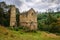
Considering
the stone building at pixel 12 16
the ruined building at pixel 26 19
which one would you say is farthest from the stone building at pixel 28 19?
the stone building at pixel 12 16

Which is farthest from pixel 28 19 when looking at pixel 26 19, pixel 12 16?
pixel 12 16

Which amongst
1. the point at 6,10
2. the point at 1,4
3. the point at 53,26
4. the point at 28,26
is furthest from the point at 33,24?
the point at 1,4

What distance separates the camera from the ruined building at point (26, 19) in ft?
158

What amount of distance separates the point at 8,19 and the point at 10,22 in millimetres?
2107

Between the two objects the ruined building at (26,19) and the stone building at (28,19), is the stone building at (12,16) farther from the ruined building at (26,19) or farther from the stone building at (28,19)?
the stone building at (28,19)

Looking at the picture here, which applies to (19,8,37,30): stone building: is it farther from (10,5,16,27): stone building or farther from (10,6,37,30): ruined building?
(10,5,16,27): stone building

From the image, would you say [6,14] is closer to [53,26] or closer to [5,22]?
[5,22]

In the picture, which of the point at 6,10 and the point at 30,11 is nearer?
the point at 30,11

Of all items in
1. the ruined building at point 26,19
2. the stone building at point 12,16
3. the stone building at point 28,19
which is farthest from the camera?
the stone building at point 28,19

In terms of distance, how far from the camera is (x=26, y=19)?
4900 cm

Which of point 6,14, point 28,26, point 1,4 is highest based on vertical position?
point 1,4

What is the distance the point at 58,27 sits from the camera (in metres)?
44.0

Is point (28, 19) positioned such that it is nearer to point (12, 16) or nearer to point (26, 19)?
point (26, 19)

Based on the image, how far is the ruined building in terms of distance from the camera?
4809 cm
